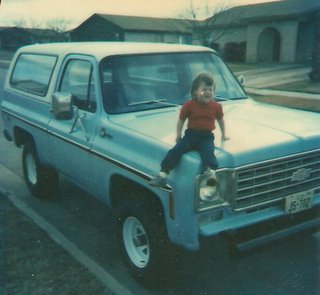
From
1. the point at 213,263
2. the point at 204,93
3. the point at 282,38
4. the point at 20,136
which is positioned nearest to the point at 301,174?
the point at 204,93

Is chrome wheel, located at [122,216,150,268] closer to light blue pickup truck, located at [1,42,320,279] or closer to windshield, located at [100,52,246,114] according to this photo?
light blue pickup truck, located at [1,42,320,279]

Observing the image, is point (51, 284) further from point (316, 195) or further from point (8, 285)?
point (316, 195)

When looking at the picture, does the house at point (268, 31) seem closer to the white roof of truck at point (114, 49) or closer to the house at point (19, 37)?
the white roof of truck at point (114, 49)

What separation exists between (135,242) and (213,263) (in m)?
0.85

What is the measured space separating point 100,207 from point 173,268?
2264mm

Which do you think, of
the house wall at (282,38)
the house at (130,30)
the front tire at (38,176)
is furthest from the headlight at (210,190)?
the house at (130,30)

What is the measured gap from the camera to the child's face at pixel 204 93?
3.39m

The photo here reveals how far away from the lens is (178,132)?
11.2 feet

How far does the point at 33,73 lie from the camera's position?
5.91 metres

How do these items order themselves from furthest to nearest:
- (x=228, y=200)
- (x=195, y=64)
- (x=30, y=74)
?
(x=30, y=74) → (x=195, y=64) → (x=228, y=200)

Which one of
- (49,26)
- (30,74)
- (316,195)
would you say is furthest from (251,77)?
(49,26)

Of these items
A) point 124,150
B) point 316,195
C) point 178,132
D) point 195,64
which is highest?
point 195,64

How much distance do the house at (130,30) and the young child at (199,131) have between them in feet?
139

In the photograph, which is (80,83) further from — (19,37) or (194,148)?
(19,37)
